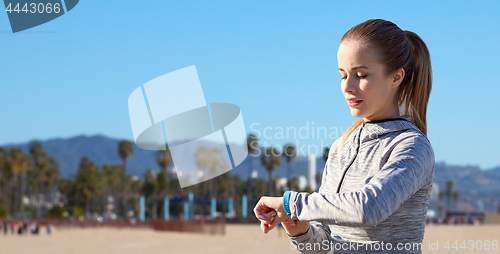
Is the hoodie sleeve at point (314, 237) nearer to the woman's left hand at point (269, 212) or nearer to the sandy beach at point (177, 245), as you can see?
the woman's left hand at point (269, 212)

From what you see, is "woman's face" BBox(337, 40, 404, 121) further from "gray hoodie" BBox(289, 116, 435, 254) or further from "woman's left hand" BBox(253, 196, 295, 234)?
"woman's left hand" BBox(253, 196, 295, 234)

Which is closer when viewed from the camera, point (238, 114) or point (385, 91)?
point (385, 91)

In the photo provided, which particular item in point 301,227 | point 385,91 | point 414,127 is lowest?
point 301,227

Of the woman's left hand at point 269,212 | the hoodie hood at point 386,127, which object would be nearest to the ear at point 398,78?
the hoodie hood at point 386,127

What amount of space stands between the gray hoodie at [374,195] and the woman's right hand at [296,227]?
0.06 feet

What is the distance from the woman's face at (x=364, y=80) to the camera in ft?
5.06

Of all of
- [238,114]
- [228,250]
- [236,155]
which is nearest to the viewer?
[238,114]

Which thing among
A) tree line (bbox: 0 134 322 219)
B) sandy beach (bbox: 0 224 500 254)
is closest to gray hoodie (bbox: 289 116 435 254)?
sandy beach (bbox: 0 224 500 254)

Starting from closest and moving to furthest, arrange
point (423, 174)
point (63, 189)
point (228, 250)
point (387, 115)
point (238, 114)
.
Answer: point (423, 174), point (387, 115), point (238, 114), point (228, 250), point (63, 189)

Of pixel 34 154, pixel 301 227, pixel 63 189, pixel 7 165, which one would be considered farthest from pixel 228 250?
pixel 63 189

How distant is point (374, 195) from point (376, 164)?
7.6 inches

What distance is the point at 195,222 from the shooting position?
39.6 m

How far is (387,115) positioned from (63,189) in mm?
124083

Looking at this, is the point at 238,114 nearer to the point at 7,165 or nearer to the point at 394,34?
the point at 394,34
